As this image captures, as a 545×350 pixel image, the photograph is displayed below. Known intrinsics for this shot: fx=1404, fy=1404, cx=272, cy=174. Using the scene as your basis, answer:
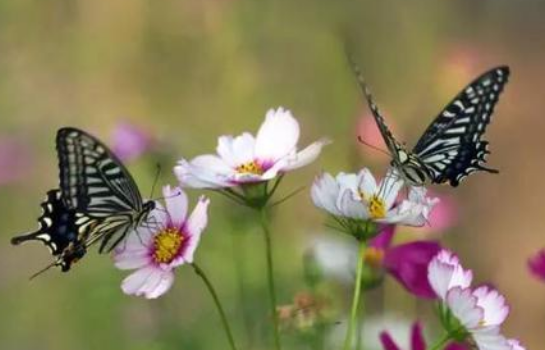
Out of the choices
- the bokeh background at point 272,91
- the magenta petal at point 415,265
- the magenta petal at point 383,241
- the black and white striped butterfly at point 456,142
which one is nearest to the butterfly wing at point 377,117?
the black and white striped butterfly at point 456,142

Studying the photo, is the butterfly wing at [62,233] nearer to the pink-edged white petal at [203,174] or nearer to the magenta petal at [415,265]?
the pink-edged white petal at [203,174]

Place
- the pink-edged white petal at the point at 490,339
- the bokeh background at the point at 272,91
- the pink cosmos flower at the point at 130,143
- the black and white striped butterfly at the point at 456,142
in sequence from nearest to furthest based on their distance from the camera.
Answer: the pink-edged white petal at the point at 490,339, the black and white striped butterfly at the point at 456,142, the pink cosmos flower at the point at 130,143, the bokeh background at the point at 272,91

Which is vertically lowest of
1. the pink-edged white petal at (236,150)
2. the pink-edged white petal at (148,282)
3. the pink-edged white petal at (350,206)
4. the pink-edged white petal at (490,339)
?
the pink-edged white petal at (490,339)

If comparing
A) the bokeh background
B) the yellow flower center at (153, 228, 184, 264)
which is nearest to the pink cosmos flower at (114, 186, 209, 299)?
the yellow flower center at (153, 228, 184, 264)

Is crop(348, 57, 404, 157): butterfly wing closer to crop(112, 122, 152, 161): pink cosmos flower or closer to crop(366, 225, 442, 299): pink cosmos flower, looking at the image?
crop(366, 225, 442, 299): pink cosmos flower

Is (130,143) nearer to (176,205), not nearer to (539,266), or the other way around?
(539,266)

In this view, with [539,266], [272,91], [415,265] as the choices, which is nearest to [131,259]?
[415,265]

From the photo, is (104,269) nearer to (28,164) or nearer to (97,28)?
(28,164)
